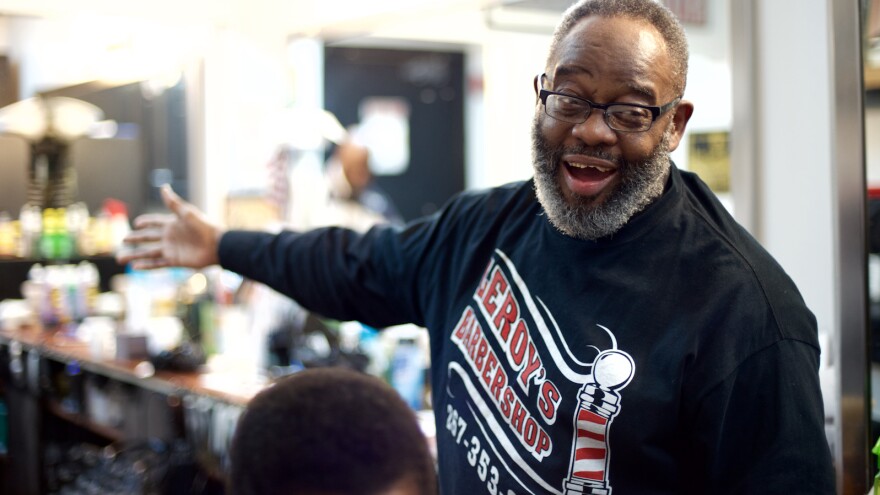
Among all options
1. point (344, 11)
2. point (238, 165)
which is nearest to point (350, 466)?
point (344, 11)

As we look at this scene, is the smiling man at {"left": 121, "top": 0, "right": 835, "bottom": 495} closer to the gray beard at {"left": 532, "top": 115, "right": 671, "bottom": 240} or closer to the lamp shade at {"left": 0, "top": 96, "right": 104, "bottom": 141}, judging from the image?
the gray beard at {"left": 532, "top": 115, "right": 671, "bottom": 240}

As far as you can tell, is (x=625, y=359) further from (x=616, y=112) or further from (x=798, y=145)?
(x=798, y=145)

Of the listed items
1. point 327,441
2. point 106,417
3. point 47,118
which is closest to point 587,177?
point 327,441

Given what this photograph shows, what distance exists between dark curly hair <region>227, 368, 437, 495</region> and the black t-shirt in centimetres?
48

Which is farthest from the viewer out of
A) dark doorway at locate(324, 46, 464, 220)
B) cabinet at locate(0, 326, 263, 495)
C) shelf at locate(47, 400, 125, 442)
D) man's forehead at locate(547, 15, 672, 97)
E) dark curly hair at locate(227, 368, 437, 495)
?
dark doorway at locate(324, 46, 464, 220)

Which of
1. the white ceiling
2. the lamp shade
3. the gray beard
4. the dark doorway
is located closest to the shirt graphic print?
the gray beard

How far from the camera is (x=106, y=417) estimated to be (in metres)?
4.01

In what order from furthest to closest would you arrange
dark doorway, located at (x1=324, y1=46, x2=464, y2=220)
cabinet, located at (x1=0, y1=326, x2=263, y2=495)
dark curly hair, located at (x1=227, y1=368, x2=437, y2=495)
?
1. dark doorway, located at (x1=324, y1=46, x2=464, y2=220)
2. cabinet, located at (x1=0, y1=326, x2=263, y2=495)
3. dark curly hair, located at (x1=227, y1=368, x2=437, y2=495)

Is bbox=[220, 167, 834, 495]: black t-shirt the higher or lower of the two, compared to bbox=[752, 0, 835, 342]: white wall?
lower

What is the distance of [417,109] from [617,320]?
18.0ft

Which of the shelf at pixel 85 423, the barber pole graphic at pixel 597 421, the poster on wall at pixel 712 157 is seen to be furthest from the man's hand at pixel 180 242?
the shelf at pixel 85 423

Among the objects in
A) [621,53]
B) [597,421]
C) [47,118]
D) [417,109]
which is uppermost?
[417,109]

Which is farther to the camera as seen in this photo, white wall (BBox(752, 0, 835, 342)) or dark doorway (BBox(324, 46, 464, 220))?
dark doorway (BBox(324, 46, 464, 220))

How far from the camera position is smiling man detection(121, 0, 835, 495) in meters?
1.18
